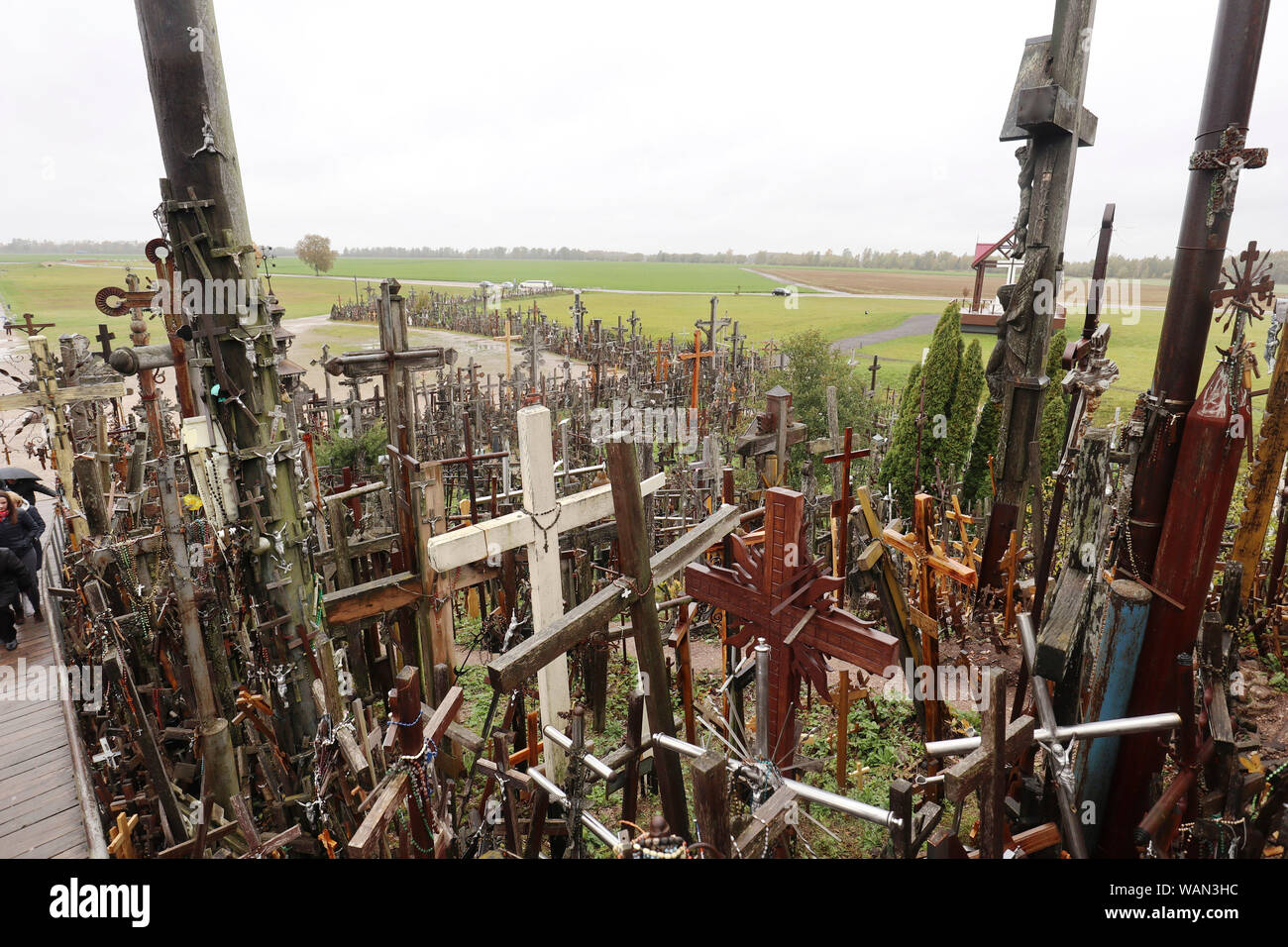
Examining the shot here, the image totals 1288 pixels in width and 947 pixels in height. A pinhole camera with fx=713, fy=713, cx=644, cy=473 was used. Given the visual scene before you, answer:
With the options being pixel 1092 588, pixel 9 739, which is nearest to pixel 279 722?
pixel 9 739

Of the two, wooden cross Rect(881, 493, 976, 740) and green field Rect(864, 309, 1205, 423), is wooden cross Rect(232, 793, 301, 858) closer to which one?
wooden cross Rect(881, 493, 976, 740)

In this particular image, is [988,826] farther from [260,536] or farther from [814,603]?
[260,536]

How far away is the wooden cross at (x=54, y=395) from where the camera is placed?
9.50 m

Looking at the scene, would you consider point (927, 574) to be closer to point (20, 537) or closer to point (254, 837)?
point (254, 837)

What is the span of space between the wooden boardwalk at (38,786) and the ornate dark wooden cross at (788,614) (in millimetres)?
4219

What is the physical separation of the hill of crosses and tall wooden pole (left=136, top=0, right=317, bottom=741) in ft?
0.07

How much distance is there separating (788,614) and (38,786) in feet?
16.9

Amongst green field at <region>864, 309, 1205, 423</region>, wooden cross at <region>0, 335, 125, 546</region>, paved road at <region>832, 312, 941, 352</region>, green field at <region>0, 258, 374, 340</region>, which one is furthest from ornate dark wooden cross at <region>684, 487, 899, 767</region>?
paved road at <region>832, 312, 941, 352</region>

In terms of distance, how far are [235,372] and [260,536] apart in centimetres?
124

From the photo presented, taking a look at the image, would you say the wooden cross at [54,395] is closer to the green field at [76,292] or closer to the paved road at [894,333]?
the green field at [76,292]

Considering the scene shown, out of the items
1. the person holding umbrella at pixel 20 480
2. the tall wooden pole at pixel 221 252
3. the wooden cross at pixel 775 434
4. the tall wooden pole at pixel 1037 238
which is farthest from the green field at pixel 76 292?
the tall wooden pole at pixel 1037 238

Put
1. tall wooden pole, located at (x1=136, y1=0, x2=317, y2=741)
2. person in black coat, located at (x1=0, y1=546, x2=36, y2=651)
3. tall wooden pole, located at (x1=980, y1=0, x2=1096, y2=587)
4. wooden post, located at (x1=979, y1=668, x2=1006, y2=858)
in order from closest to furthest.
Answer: wooden post, located at (x1=979, y1=668, x2=1006, y2=858), tall wooden pole, located at (x1=136, y1=0, x2=317, y2=741), tall wooden pole, located at (x1=980, y1=0, x2=1096, y2=587), person in black coat, located at (x1=0, y1=546, x2=36, y2=651)

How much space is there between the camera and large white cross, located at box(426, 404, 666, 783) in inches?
172

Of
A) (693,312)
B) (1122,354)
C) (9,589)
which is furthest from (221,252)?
(693,312)
